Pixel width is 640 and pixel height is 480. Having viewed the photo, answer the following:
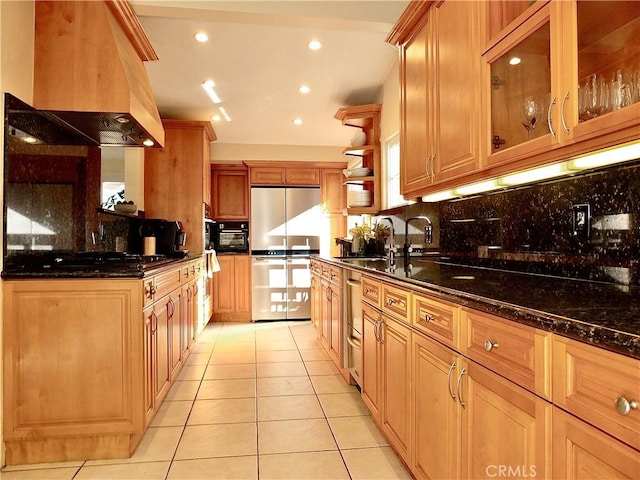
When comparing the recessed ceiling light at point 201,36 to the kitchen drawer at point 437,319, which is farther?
the recessed ceiling light at point 201,36

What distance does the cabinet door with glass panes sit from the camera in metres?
1.12

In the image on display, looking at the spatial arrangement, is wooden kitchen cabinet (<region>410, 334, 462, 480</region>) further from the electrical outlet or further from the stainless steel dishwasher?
the stainless steel dishwasher

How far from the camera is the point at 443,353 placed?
1.35m

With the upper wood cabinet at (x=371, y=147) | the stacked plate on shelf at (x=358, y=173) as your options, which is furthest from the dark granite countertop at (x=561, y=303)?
the stacked plate on shelf at (x=358, y=173)

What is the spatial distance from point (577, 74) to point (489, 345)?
34.1 inches

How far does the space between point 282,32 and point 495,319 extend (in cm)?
256

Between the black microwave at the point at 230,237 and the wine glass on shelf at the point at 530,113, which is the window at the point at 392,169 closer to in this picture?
the wine glass on shelf at the point at 530,113

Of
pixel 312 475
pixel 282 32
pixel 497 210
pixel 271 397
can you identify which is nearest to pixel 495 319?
pixel 497 210

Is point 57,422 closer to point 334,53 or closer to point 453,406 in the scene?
point 453,406

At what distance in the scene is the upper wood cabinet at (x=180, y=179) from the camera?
14.7 ft

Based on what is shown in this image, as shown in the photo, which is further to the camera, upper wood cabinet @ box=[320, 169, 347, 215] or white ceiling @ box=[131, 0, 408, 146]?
upper wood cabinet @ box=[320, 169, 347, 215]

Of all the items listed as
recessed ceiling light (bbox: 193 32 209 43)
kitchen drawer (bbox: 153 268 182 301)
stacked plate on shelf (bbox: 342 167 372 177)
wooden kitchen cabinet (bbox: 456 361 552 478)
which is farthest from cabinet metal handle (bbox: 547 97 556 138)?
stacked plate on shelf (bbox: 342 167 372 177)

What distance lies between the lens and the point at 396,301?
1.80 meters

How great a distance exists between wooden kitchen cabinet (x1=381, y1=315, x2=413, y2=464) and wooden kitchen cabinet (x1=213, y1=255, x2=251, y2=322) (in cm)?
381
